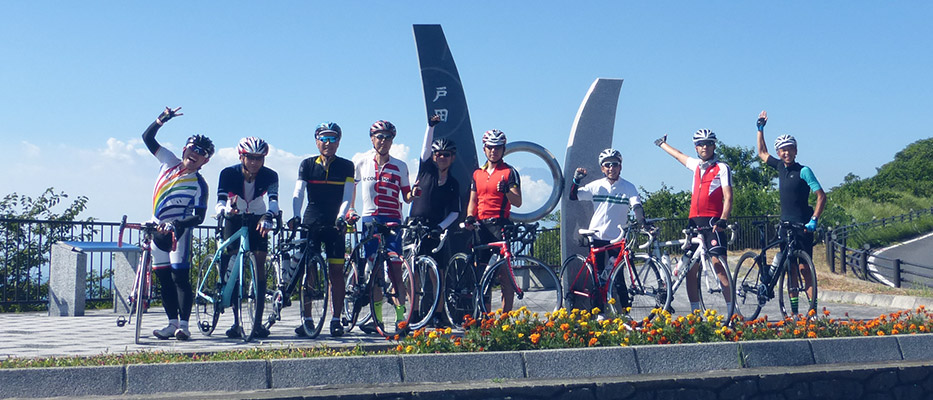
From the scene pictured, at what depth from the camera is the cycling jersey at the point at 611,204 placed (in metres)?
8.55

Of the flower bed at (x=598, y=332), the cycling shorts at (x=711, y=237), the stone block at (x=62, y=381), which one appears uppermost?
the cycling shorts at (x=711, y=237)

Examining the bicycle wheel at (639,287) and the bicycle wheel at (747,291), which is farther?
the bicycle wheel at (747,291)

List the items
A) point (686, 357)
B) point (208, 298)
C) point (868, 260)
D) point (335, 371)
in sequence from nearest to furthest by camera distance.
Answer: point (335, 371) < point (686, 357) < point (208, 298) < point (868, 260)

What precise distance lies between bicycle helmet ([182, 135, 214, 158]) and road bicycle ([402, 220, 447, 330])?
6.45 feet

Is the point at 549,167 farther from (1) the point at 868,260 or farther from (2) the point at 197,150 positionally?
(1) the point at 868,260

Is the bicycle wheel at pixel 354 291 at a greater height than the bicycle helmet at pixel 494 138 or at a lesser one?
lesser

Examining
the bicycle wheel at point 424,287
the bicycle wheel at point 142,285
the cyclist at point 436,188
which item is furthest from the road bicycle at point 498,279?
the bicycle wheel at point 142,285

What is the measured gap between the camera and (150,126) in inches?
302

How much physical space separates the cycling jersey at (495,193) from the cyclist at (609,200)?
822 mm

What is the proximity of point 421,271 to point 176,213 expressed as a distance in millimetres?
2318

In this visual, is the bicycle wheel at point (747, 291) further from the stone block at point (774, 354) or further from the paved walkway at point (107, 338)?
the stone block at point (774, 354)

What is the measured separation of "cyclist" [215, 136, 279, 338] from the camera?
752 cm

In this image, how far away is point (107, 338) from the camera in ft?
25.8

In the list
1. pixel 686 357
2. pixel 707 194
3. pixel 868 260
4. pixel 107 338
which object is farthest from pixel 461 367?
pixel 868 260
